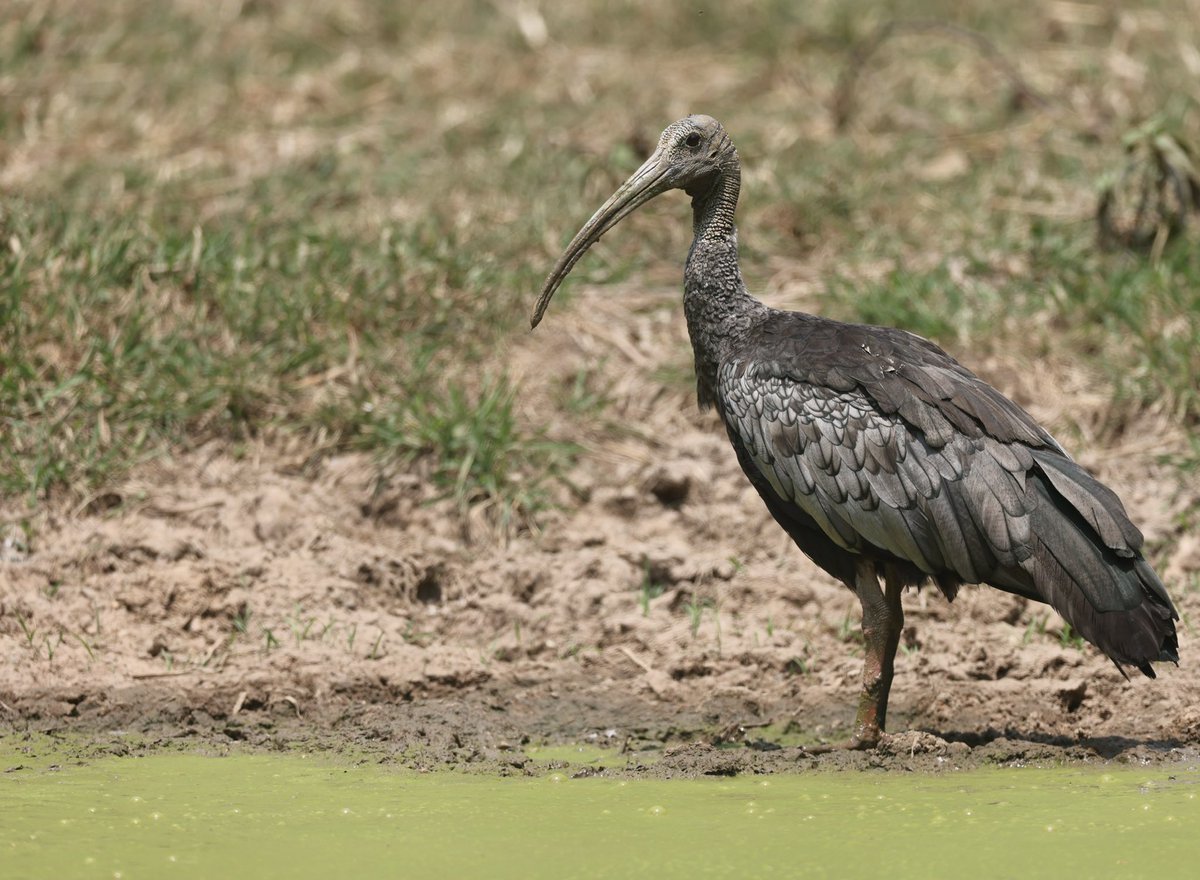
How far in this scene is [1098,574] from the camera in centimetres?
512

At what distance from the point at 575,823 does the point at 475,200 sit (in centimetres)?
536

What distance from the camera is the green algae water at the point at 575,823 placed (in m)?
4.23

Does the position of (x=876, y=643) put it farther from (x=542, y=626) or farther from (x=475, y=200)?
(x=475, y=200)

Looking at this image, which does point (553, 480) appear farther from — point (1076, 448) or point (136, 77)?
point (136, 77)

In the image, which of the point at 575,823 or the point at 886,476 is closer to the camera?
the point at 575,823

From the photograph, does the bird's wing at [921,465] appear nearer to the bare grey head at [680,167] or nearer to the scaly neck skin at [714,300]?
the scaly neck skin at [714,300]

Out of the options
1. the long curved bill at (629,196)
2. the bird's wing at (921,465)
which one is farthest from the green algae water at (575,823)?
the long curved bill at (629,196)

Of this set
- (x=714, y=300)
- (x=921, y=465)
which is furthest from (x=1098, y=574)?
(x=714, y=300)

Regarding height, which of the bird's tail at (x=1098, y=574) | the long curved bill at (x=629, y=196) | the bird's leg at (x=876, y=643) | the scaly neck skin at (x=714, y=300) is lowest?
the bird's leg at (x=876, y=643)

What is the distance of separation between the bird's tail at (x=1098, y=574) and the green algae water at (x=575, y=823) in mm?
420

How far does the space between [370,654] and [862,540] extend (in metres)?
1.93

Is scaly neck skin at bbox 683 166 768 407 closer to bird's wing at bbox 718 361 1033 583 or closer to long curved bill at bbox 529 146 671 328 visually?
Answer: long curved bill at bbox 529 146 671 328

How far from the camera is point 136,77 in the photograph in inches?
437

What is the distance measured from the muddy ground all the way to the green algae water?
31cm
